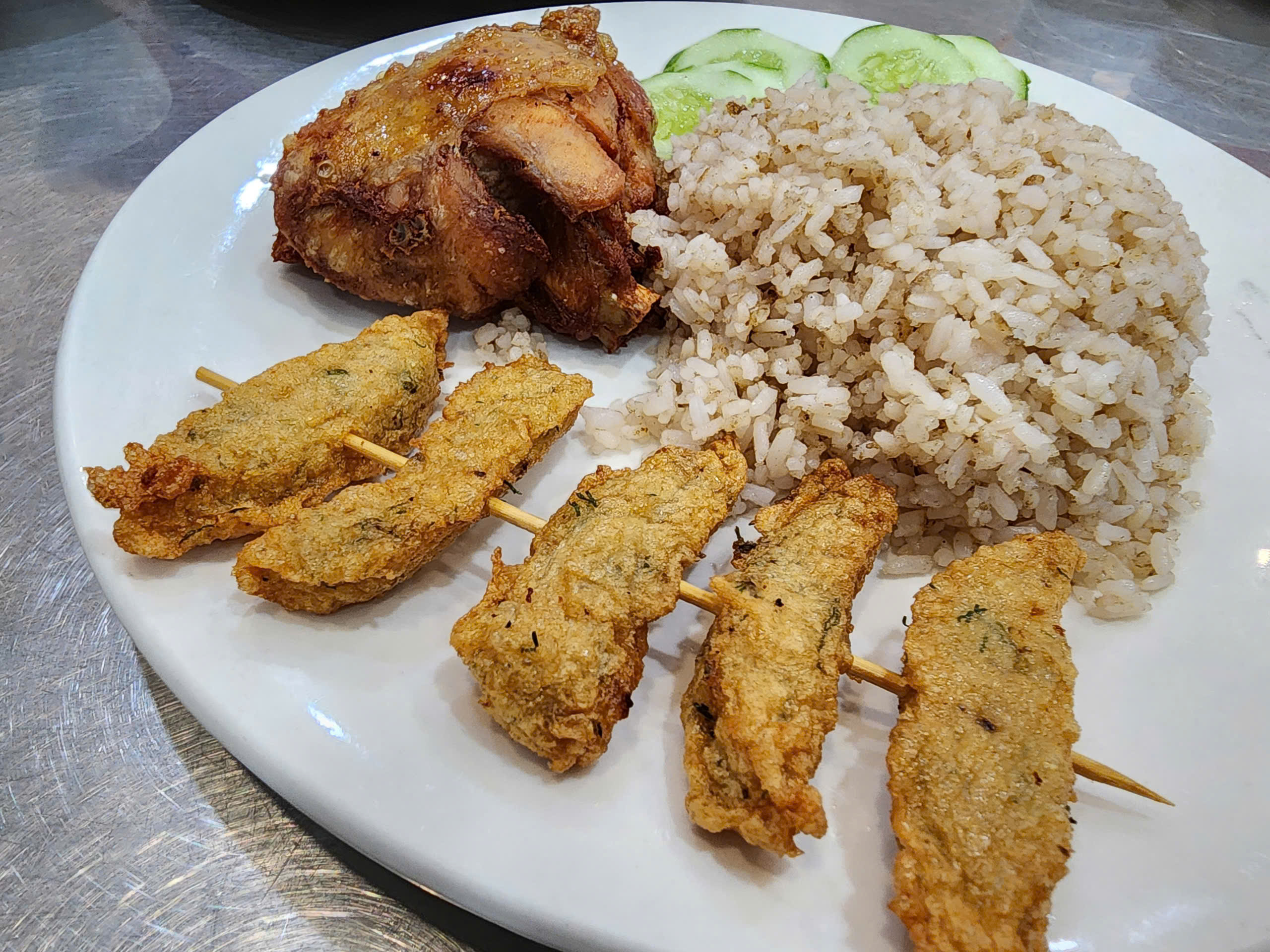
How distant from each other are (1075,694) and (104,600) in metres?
3.48

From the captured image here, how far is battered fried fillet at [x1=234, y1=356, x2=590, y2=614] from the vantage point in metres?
2.49

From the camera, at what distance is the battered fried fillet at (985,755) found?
192 centimetres

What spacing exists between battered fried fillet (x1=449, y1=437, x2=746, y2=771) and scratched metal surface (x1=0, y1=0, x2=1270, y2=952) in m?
0.73

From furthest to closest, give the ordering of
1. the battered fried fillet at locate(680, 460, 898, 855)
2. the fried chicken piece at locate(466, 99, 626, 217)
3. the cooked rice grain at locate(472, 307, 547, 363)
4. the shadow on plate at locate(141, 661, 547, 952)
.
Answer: the cooked rice grain at locate(472, 307, 547, 363) < the fried chicken piece at locate(466, 99, 626, 217) < the shadow on plate at locate(141, 661, 547, 952) < the battered fried fillet at locate(680, 460, 898, 855)

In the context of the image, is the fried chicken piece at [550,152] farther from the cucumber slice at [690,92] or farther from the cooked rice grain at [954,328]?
the cucumber slice at [690,92]

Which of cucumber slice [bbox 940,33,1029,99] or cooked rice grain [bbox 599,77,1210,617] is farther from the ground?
cucumber slice [bbox 940,33,1029,99]

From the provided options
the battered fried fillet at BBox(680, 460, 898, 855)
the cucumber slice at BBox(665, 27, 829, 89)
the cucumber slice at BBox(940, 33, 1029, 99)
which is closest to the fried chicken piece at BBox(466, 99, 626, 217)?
the battered fried fillet at BBox(680, 460, 898, 855)

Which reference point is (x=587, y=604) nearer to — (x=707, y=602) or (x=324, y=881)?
(x=707, y=602)

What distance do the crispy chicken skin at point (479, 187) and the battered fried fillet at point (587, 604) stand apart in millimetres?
1156

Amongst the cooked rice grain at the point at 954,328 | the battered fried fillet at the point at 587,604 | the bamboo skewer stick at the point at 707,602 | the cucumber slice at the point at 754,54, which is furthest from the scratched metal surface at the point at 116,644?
the cucumber slice at the point at 754,54

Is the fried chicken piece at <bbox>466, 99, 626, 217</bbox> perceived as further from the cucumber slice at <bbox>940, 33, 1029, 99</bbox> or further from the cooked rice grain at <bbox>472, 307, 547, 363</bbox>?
the cucumber slice at <bbox>940, 33, 1029, 99</bbox>

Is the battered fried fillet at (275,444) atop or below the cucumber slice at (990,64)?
below

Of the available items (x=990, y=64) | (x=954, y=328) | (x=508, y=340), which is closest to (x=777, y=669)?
(x=954, y=328)

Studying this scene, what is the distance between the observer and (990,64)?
5.13 metres
